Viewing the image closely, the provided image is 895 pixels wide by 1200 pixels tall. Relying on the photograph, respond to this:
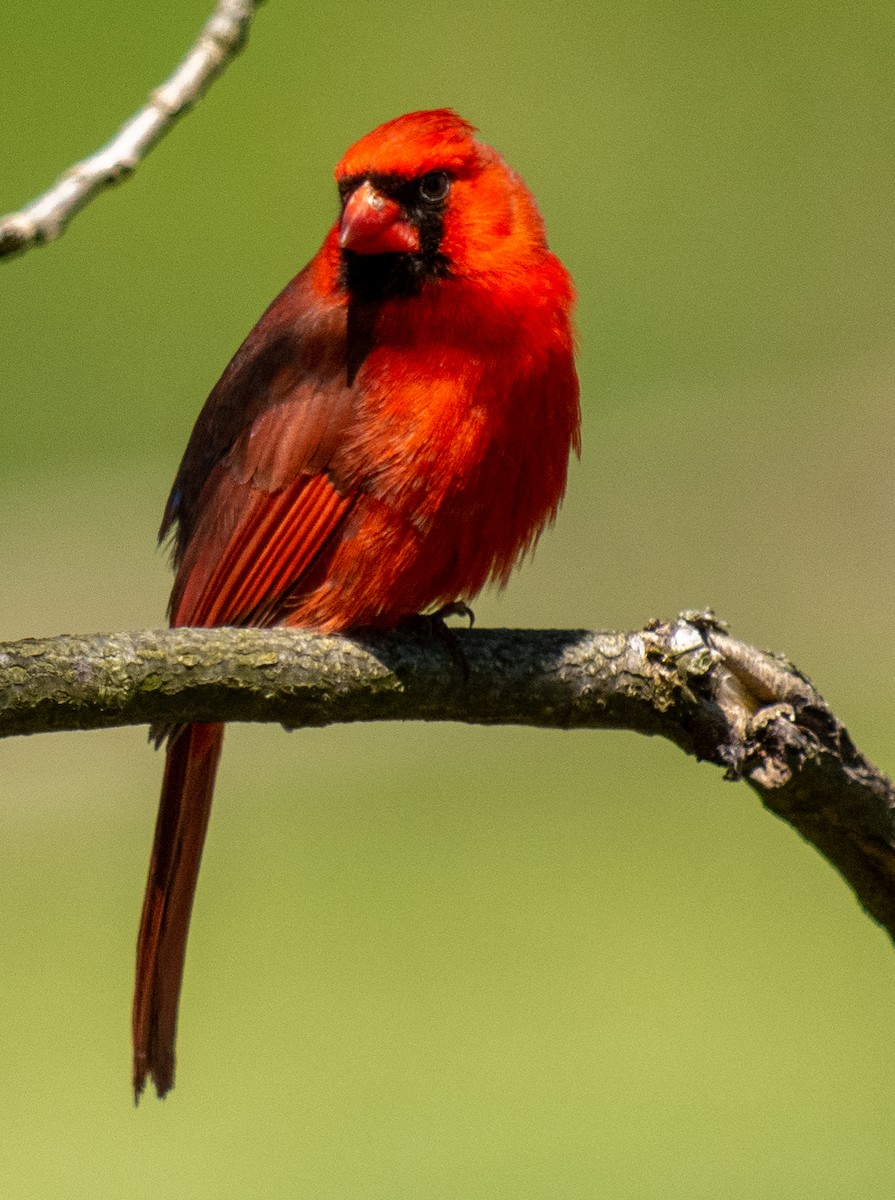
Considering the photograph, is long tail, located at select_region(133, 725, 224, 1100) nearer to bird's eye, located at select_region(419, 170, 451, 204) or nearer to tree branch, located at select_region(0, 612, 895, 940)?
tree branch, located at select_region(0, 612, 895, 940)

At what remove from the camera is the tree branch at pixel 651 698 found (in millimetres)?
2242

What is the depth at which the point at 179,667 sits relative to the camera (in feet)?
6.66

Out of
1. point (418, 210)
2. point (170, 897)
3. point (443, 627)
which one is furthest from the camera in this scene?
point (170, 897)

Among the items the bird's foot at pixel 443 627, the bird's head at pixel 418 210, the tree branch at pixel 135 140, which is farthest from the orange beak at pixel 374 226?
the tree branch at pixel 135 140

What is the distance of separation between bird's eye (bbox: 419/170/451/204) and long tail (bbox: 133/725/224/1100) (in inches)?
33.1

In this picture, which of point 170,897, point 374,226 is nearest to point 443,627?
point 374,226

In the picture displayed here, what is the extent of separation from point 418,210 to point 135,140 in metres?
1.01

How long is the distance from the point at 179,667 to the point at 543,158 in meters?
4.91

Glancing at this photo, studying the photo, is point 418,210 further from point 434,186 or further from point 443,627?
point 443,627

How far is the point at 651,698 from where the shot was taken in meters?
2.40

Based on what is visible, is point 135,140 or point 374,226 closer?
point 135,140

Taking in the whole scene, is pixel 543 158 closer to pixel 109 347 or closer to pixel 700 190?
pixel 700 190

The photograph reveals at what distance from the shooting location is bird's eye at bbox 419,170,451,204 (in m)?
2.66

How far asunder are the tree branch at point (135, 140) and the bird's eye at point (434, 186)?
794 millimetres
